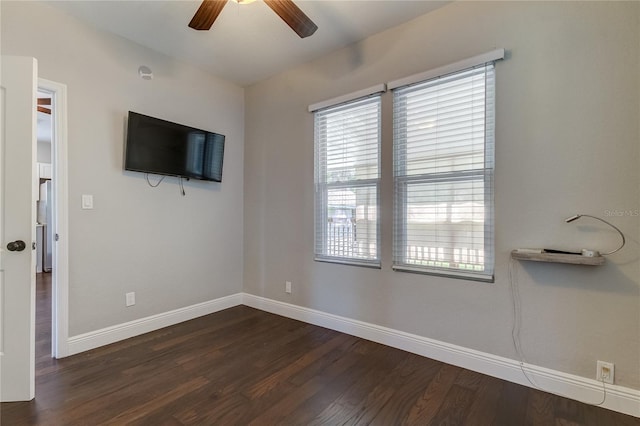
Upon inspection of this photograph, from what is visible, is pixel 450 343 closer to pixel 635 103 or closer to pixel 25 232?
pixel 635 103

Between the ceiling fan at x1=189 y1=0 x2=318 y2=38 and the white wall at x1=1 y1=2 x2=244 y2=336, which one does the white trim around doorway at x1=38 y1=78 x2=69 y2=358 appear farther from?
the ceiling fan at x1=189 y1=0 x2=318 y2=38

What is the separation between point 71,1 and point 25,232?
1730mm

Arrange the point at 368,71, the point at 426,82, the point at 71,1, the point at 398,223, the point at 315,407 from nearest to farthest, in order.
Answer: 1. the point at 315,407
2. the point at 71,1
3. the point at 426,82
4. the point at 398,223
5. the point at 368,71

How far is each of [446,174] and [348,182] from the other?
2.94 feet

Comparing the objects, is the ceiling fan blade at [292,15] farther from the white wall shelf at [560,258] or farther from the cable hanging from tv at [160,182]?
the white wall shelf at [560,258]

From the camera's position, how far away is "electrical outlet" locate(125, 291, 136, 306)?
2745mm

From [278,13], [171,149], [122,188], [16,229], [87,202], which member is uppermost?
[278,13]

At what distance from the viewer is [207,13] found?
1.87m

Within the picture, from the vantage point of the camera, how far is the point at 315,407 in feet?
5.84

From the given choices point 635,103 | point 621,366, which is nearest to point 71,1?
point 635,103

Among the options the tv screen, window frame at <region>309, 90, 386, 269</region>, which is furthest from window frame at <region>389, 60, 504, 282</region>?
the tv screen

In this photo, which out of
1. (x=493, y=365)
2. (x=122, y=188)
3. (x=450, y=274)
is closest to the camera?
(x=493, y=365)

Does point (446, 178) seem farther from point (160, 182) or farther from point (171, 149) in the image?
point (160, 182)

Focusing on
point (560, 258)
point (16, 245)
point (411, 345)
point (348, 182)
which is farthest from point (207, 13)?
point (411, 345)
